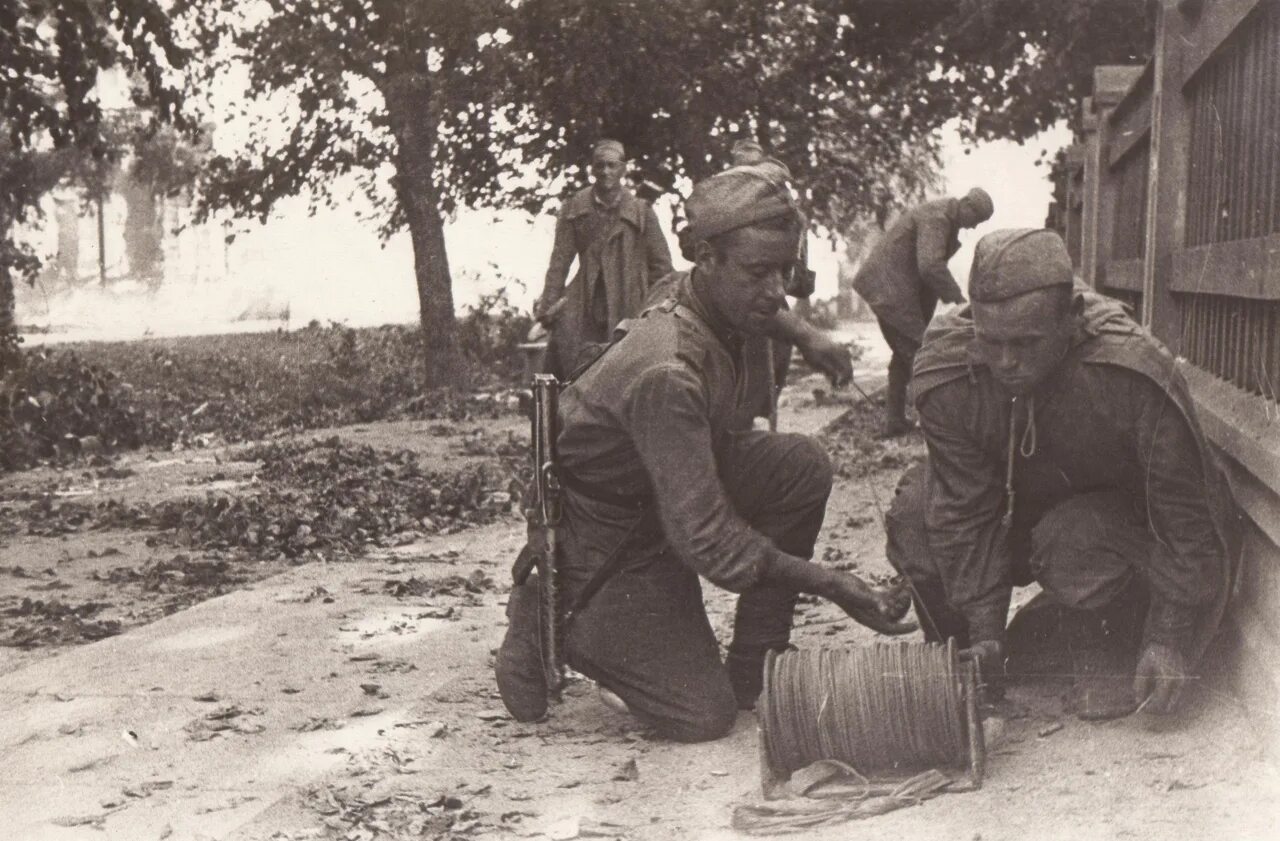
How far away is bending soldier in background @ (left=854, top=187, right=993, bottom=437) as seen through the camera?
1057 centimetres

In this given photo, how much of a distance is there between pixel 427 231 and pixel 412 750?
13288mm

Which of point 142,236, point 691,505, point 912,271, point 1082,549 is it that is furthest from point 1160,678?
point 142,236

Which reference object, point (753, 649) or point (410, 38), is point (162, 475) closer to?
point (410, 38)

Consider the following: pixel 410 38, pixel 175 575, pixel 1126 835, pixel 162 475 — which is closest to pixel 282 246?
pixel 410 38

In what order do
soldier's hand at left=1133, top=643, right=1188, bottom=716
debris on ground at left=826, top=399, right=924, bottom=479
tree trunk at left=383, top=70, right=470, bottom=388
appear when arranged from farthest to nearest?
1. tree trunk at left=383, top=70, right=470, bottom=388
2. debris on ground at left=826, top=399, right=924, bottom=479
3. soldier's hand at left=1133, top=643, right=1188, bottom=716

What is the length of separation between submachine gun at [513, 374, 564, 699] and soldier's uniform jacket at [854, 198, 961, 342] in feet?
21.5

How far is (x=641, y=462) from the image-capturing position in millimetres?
4375

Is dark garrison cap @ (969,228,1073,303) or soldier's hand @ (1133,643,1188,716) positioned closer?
dark garrison cap @ (969,228,1073,303)

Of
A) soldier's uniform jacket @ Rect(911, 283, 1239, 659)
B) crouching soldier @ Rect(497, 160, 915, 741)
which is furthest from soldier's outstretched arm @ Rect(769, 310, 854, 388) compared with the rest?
soldier's uniform jacket @ Rect(911, 283, 1239, 659)

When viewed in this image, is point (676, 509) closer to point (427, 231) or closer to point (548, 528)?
point (548, 528)

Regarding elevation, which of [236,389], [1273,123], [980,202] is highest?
[980,202]

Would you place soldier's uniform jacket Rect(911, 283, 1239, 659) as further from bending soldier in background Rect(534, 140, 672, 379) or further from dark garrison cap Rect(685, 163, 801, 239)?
bending soldier in background Rect(534, 140, 672, 379)

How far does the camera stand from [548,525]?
4.52 meters

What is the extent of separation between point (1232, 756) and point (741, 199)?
→ 6.22ft
